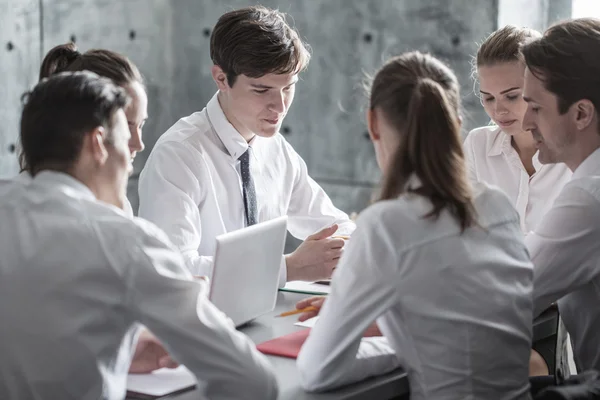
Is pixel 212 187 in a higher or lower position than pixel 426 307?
lower

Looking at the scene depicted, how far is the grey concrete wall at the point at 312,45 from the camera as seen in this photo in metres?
4.42

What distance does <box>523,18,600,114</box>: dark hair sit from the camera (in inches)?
84.8

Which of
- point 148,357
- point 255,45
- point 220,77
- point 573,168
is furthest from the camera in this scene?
point 220,77

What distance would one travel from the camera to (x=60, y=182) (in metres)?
1.56

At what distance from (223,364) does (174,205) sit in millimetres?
1209

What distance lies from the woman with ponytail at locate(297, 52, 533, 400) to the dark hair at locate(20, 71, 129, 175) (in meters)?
0.57

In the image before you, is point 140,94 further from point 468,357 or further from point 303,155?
point 303,155

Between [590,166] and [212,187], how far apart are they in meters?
1.24

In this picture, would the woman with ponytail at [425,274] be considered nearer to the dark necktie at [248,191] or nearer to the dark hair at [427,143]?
the dark hair at [427,143]

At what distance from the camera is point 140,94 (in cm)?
242

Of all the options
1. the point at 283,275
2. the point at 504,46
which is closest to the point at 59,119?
the point at 283,275

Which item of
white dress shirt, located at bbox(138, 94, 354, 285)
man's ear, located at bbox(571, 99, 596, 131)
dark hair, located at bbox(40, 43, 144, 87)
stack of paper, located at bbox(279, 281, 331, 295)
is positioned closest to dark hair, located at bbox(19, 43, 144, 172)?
dark hair, located at bbox(40, 43, 144, 87)

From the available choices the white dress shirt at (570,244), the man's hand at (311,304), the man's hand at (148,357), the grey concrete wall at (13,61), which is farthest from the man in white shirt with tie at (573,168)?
the grey concrete wall at (13,61)

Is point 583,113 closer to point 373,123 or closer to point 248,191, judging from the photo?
point 373,123
